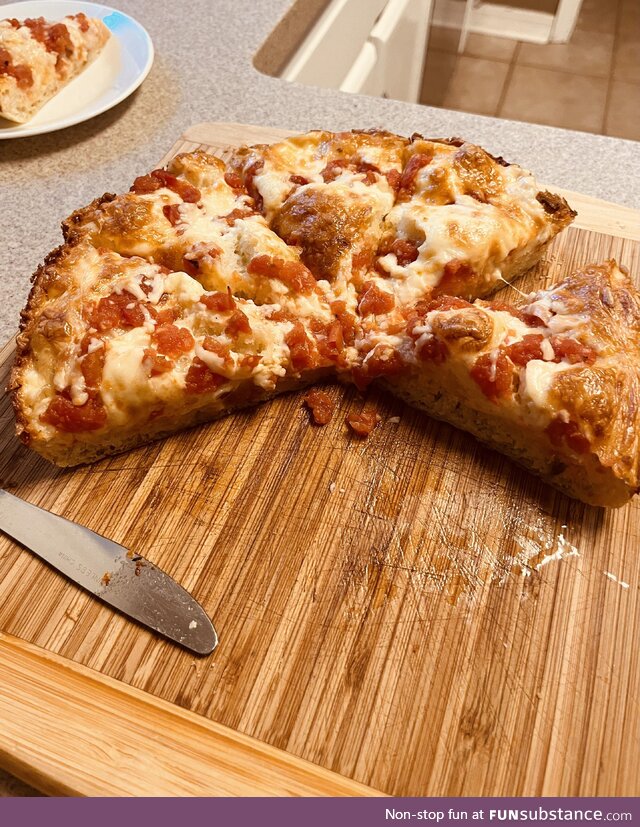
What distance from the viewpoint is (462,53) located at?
265 inches

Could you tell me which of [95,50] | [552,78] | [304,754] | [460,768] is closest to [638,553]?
[460,768]

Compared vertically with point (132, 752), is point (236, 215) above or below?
above

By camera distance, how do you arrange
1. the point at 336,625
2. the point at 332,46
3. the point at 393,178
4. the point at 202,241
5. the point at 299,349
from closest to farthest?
the point at 336,625 < the point at 299,349 < the point at 202,241 < the point at 393,178 < the point at 332,46

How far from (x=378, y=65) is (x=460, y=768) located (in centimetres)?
413

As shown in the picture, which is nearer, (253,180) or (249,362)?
(249,362)

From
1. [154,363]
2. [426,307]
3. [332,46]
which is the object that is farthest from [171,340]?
[332,46]

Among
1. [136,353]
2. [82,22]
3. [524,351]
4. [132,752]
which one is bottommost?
[132,752]

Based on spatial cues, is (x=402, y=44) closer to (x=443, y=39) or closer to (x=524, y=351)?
(x=443, y=39)

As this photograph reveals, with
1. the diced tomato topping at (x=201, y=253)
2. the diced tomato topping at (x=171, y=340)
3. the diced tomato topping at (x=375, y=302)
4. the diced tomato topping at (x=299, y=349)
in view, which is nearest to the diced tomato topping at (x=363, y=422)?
the diced tomato topping at (x=299, y=349)

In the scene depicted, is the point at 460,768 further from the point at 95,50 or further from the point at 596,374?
the point at 95,50

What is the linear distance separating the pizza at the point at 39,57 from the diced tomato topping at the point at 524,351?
2340 mm

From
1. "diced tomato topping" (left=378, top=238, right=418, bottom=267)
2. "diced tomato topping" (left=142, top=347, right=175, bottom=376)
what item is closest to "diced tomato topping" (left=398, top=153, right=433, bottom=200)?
"diced tomato topping" (left=378, top=238, right=418, bottom=267)

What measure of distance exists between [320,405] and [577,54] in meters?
6.40

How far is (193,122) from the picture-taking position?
3.19 metres
